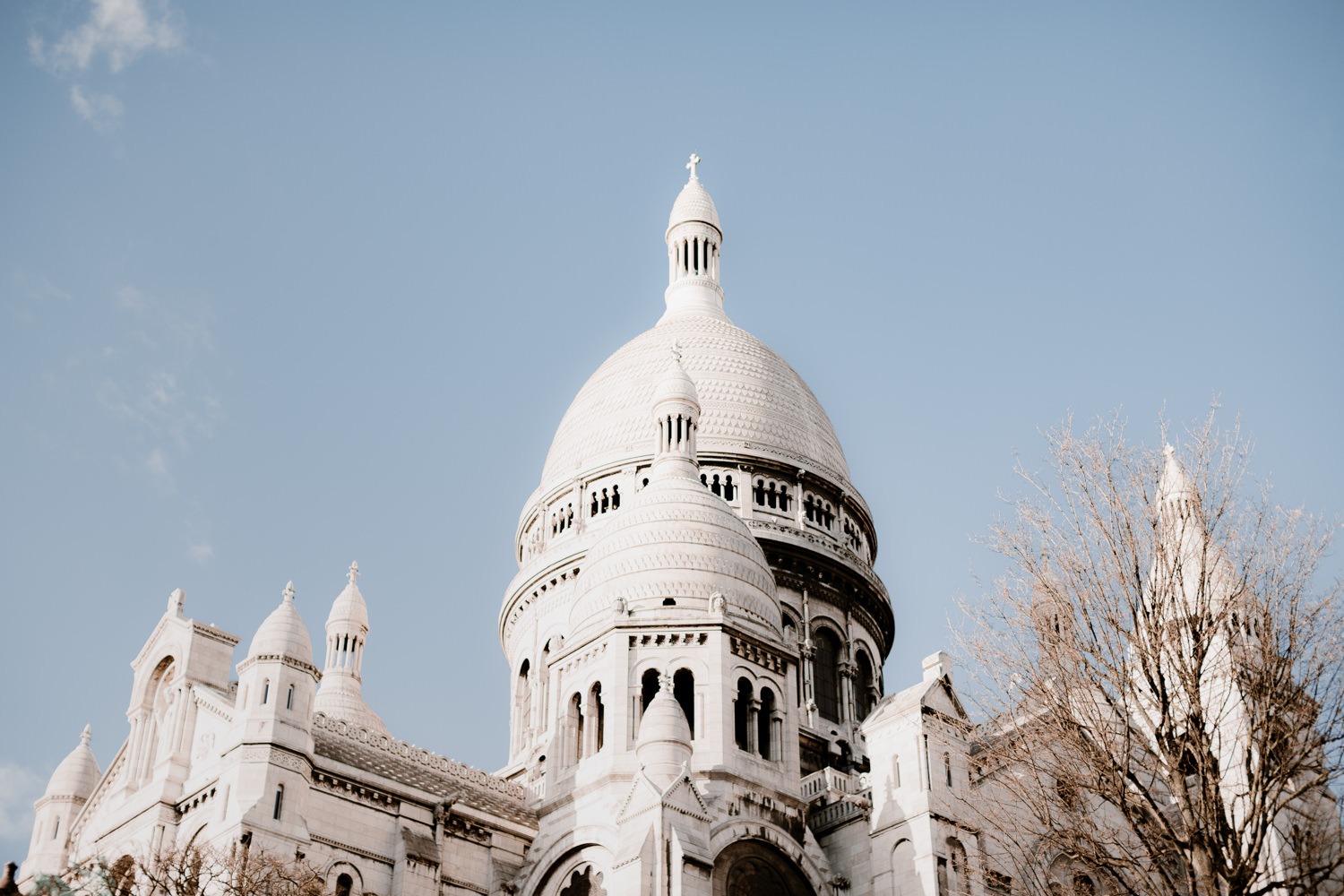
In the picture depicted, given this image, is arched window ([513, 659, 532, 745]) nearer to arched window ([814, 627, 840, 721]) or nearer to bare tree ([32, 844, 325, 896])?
Result: arched window ([814, 627, 840, 721])

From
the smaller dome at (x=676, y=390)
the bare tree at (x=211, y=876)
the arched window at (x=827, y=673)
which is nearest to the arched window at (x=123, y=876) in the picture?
the bare tree at (x=211, y=876)

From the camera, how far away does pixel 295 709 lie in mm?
41844

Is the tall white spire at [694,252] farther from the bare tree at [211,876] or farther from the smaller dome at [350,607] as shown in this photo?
the bare tree at [211,876]

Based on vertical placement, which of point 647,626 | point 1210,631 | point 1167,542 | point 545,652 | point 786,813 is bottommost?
point 1210,631

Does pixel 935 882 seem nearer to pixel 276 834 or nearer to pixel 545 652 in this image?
pixel 276 834

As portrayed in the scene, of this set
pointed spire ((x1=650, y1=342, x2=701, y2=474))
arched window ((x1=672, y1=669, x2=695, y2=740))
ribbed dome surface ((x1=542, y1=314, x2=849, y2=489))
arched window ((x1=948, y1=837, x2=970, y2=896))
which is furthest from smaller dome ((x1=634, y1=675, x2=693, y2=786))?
ribbed dome surface ((x1=542, y1=314, x2=849, y2=489))

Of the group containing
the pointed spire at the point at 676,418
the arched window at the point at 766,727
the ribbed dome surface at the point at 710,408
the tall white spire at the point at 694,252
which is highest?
the tall white spire at the point at 694,252

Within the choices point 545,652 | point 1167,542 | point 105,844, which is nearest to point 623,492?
point 545,652

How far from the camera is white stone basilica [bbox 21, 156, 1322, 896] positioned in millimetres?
41125

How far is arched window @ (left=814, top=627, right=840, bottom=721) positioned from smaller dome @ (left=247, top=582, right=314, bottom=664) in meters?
22.3

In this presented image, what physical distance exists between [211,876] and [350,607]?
2972cm

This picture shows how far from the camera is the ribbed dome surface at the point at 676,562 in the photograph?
161ft

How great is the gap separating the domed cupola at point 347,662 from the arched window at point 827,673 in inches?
649

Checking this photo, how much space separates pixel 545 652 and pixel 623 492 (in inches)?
272
